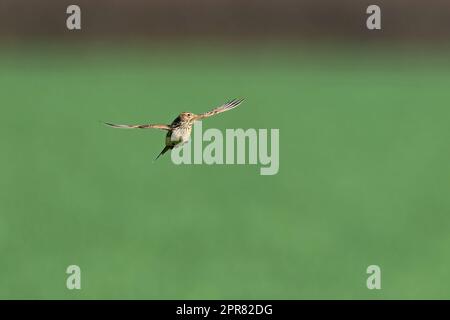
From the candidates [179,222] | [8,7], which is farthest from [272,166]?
[8,7]

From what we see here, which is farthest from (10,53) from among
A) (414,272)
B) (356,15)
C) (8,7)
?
(414,272)

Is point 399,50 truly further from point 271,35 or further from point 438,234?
point 438,234

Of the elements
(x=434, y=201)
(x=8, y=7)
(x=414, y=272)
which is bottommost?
(x=414, y=272)

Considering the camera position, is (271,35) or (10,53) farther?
(271,35)

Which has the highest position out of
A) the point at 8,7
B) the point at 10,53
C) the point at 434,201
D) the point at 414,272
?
the point at 8,7

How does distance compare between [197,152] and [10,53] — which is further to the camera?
[10,53]

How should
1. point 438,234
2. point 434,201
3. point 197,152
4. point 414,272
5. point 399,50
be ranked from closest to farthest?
point 197,152 < point 414,272 < point 438,234 < point 434,201 < point 399,50

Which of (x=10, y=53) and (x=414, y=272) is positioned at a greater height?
(x=10, y=53)

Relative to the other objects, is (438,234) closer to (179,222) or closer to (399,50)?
(179,222)

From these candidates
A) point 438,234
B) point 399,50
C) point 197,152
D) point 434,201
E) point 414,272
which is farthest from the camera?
point 399,50
